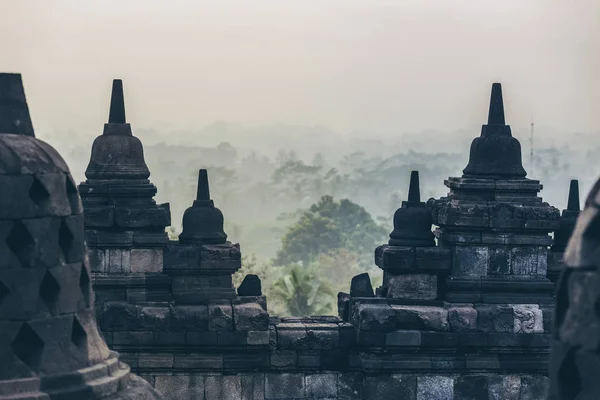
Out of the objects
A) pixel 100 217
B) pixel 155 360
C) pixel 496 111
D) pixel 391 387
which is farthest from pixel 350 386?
pixel 496 111

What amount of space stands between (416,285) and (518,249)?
1.12 meters

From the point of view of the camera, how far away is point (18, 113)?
10.1 m

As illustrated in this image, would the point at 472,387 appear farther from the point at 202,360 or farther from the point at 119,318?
the point at 119,318

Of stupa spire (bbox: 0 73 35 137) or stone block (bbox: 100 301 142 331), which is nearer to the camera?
stupa spire (bbox: 0 73 35 137)

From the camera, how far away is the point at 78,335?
990 centimetres

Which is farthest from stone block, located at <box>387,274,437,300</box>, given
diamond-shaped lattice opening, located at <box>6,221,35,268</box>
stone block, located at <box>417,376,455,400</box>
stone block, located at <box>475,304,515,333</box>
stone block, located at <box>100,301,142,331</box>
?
diamond-shaped lattice opening, located at <box>6,221,35,268</box>

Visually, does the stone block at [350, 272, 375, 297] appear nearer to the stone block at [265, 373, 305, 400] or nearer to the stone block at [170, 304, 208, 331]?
the stone block at [265, 373, 305, 400]

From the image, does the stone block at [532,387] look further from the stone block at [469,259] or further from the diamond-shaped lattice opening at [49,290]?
the diamond-shaped lattice opening at [49,290]

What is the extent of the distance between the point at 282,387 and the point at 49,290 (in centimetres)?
630

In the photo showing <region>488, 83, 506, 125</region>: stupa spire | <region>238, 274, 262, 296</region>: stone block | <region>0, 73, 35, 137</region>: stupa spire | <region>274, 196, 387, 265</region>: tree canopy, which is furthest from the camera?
<region>274, 196, 387, 265</region>: tree canopy

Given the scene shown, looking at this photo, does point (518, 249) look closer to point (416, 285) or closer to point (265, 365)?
point (416, 285)

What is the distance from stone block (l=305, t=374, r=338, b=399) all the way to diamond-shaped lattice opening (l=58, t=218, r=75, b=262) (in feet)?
20.3

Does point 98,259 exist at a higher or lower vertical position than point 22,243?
higher

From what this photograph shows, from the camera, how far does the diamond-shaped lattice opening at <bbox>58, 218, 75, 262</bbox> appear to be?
9.84 meters
